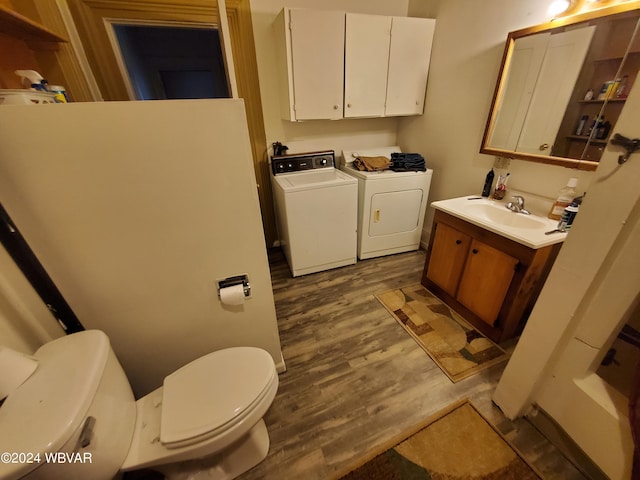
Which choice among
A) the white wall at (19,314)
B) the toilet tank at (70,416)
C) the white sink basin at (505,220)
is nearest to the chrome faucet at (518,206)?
the white sink basin at (505,220)

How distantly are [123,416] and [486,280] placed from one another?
2.02 metres

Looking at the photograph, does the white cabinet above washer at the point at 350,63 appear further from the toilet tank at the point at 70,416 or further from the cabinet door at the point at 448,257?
the toilet tank at the point at 70,416

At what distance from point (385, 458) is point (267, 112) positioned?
2.70 meters

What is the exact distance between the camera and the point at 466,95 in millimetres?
2123

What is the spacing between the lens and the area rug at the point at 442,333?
1573mm

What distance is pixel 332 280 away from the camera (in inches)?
93.4

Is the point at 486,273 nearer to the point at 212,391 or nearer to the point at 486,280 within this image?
the point at 486,280

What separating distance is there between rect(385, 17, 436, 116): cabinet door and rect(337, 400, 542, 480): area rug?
8.23 feet

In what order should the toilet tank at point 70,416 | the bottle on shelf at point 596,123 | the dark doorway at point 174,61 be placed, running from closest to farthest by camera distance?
the toilet tank at point 70,416
the bottle on shelf at point 596,123
the dark doorway at point 174,61

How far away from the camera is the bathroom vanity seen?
142cm

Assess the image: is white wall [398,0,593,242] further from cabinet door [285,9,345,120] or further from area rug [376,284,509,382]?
area rug [376,284,509,382]

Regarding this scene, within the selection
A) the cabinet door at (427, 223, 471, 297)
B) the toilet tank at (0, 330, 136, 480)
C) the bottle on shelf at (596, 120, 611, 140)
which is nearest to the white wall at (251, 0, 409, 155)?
the cabinet door at (427, 223, 471, 297)

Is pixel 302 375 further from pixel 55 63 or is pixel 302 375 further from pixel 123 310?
pixel 55 63

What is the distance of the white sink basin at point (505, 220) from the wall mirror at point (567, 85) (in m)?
0.37
